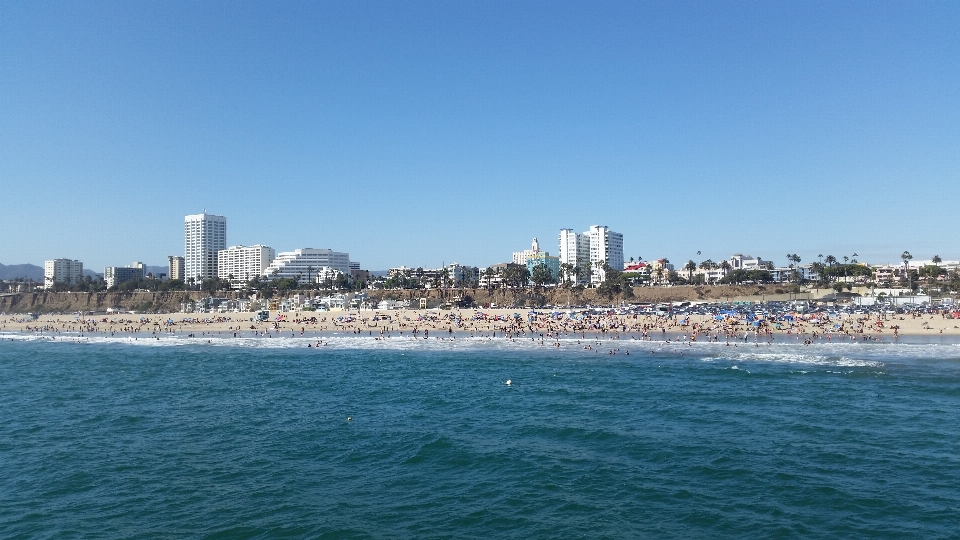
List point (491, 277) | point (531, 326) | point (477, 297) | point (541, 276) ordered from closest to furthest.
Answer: point (531, 326) < point (477, 297) < point (541, 276) < point (491, 277)

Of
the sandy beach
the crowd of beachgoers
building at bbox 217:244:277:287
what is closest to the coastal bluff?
the crowd of beachgoers

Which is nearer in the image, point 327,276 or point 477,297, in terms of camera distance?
point 477,297

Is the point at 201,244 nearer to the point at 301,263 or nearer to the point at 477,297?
the point at 301,263

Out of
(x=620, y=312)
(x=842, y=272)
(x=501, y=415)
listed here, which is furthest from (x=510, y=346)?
(x=842, y=272)

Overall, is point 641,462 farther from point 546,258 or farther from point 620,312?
point 546,258

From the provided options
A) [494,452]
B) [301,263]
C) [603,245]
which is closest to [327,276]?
[301,263]
